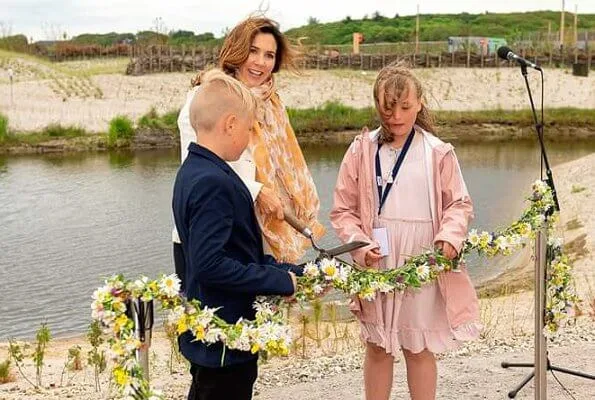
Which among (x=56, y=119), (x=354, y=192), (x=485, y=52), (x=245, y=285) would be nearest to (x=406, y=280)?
(x=354, y=192)

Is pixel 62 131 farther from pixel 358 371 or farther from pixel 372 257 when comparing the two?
pixel 372 257

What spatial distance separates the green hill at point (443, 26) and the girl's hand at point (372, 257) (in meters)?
64.3

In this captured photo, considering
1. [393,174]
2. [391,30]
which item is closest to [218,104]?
[393,174]

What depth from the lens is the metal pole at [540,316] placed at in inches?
182

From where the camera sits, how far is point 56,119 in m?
32.4

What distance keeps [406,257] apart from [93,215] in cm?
1401

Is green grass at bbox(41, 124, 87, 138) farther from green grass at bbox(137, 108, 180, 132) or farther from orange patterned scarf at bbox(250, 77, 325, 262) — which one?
orange patterned scarf at bbox(250, 77, 325, 262)

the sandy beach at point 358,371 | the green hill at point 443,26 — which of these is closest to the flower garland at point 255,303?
the sandy beach at point 358,371

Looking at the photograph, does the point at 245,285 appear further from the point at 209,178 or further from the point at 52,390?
the point at 52,390

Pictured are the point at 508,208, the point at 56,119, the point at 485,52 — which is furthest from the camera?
the point at 485,52

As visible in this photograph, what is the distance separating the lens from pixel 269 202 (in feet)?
13.0

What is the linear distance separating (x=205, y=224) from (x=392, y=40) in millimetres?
72155

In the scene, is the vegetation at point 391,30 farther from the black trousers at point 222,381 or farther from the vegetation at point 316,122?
the black trousers at point 222,381

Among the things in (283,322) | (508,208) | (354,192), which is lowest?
(508,208)
